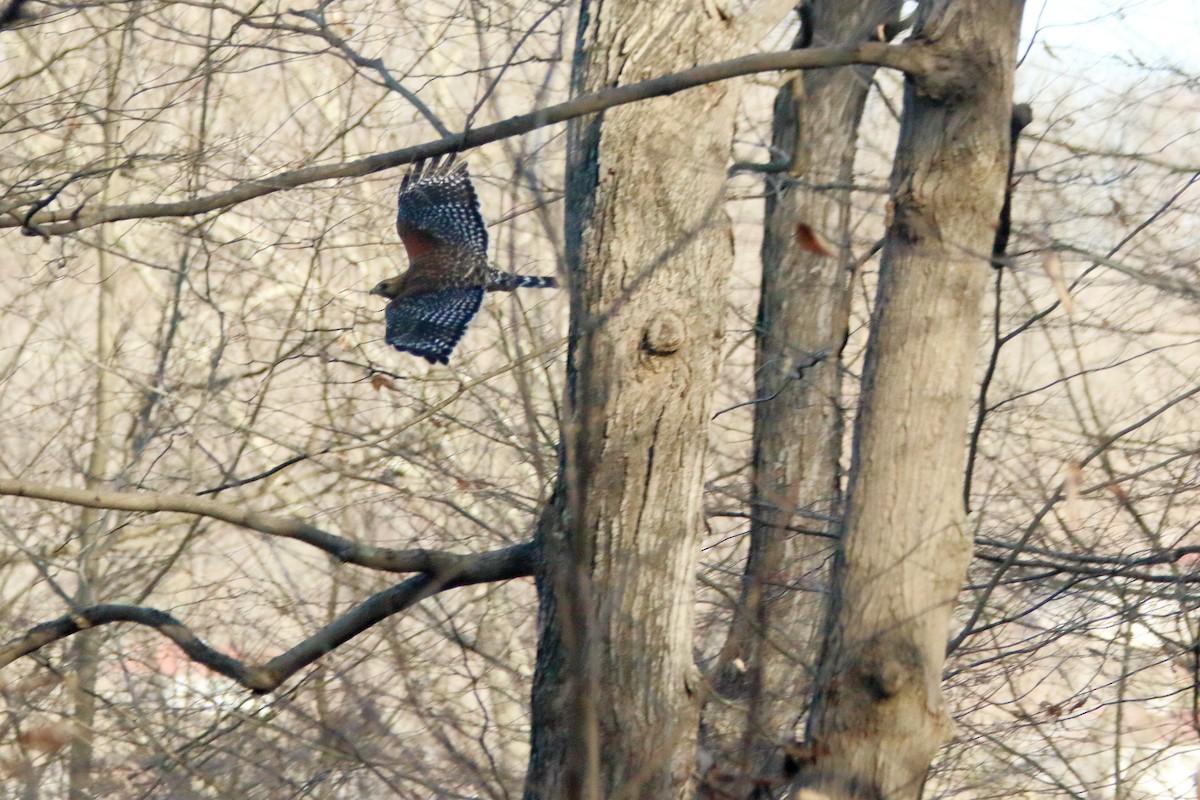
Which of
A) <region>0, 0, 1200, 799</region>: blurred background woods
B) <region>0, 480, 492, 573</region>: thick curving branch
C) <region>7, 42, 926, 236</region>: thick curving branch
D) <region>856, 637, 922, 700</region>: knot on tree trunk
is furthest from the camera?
<region>0, 0, 1200, 799</region>: blurred background woods

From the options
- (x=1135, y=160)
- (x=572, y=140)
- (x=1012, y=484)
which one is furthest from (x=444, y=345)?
(x=1135, y=160)

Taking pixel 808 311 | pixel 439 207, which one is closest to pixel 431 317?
pixel 439 207

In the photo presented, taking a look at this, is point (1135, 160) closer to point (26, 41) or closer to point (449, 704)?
point (449, 704)

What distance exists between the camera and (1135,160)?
5570 millimetres

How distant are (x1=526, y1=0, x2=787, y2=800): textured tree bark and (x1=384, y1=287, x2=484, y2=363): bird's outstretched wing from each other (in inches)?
80.7

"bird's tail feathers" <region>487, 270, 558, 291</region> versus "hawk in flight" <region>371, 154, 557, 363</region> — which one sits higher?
"hawk in flight" <region>371, 154, 557, 363</region>

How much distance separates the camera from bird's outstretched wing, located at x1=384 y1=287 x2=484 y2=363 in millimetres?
4965

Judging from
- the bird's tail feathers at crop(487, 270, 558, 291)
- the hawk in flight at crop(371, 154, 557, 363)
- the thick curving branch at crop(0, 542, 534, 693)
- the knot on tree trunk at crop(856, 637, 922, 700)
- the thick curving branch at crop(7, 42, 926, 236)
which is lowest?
the knot on tree trunk at crop(856, 637, 922, 700)

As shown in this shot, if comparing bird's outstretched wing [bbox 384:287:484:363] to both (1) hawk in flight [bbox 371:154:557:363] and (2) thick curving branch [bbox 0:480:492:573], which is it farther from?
(2) thick curving branch [bbox 0:480:492:573]

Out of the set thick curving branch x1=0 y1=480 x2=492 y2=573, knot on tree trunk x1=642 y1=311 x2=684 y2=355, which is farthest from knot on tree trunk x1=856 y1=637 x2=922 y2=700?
thick curving branch x1=0 y1=480 x2=492 y2=573

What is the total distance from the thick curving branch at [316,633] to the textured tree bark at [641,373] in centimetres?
12

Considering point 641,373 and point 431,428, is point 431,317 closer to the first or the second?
point 431,428

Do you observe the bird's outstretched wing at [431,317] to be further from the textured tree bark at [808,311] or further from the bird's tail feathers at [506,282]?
the textured tree bark at [808,311]

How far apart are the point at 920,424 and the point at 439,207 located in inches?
126
